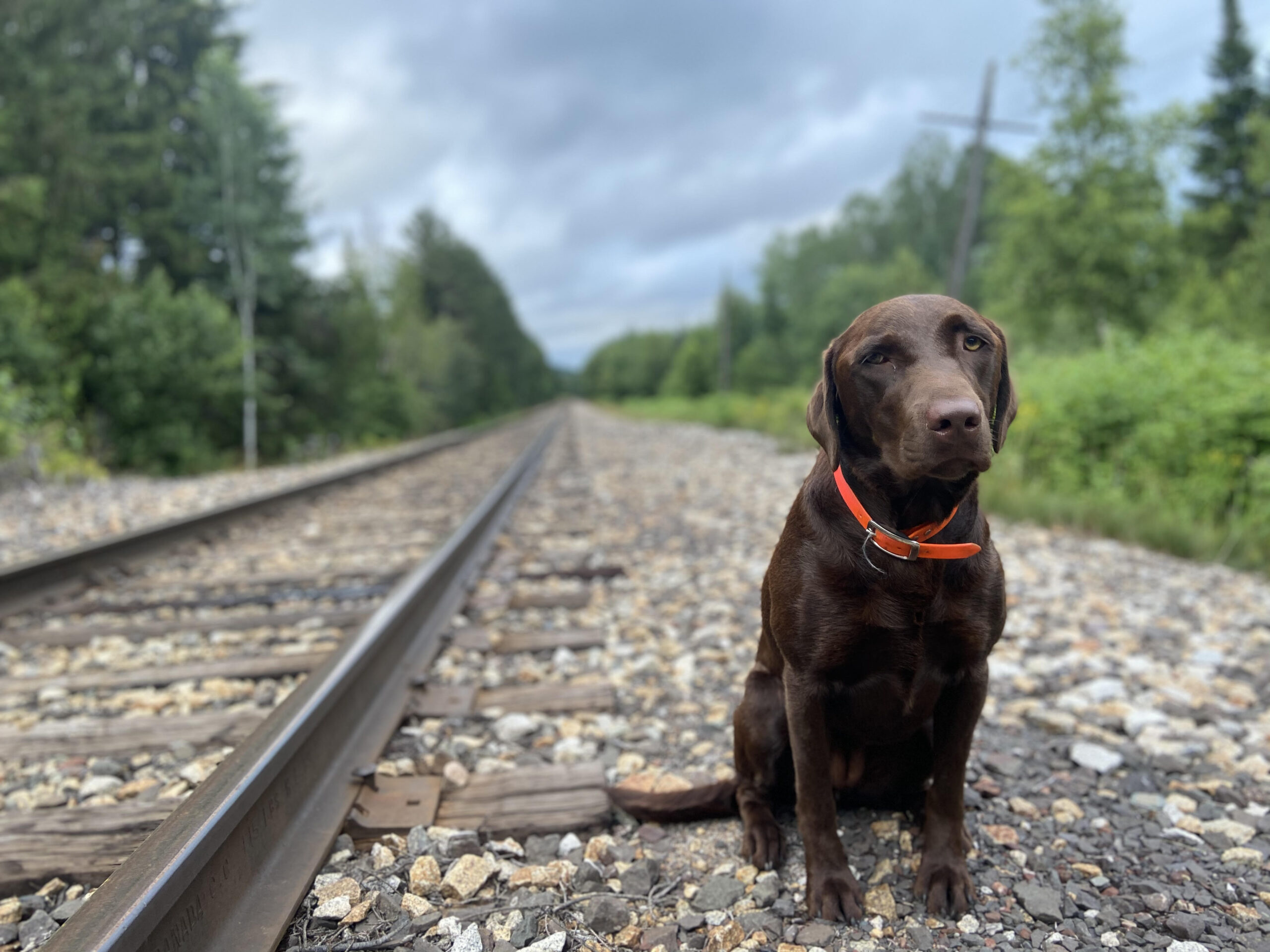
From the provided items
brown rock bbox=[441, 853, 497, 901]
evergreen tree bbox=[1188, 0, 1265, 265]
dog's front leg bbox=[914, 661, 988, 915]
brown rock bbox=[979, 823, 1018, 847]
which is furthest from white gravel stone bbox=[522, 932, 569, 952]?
evergreen tree bbox=[1188, 0, 1265, 265]

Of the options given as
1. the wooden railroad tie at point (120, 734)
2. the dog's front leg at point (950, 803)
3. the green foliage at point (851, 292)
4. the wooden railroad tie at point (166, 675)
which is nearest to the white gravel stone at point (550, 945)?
the dog's front leg at point (950, 803)

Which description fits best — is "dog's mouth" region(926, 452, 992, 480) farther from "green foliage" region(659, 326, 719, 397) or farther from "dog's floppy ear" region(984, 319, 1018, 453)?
"green foliage" region(659, 326, 719, 397)

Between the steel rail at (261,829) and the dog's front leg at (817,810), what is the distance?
120 cm

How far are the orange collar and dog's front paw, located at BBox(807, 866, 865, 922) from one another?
0.78 m

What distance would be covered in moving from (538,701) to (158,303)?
47.1ft

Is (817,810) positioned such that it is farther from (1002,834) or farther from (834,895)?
(1002,834)

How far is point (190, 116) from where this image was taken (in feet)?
64.2

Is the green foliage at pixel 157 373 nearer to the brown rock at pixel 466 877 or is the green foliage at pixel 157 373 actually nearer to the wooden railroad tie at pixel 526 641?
the wooden railroad tie at pixel 526 641

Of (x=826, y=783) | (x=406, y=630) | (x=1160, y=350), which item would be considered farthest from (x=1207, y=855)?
(x=1160, y=350)

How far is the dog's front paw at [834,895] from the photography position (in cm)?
184

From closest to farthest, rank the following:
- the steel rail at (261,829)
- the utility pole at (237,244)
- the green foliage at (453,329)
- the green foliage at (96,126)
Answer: the steel rail at (261,829) → the green foliage at (96,126) → the utility pole at (237,244) → the green foliage at (453,329)

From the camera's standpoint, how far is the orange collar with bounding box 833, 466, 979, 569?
65.8 inches

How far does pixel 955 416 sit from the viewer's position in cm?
151

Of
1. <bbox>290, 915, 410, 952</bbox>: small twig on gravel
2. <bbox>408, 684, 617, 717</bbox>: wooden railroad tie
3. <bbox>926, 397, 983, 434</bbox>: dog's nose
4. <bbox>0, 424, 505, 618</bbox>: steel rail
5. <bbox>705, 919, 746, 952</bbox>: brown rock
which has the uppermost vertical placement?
<bbox>926, 397, 983, 434</bbox>: dog's nose
